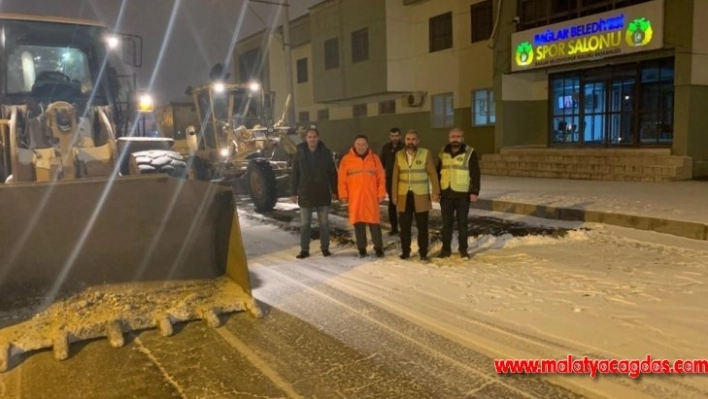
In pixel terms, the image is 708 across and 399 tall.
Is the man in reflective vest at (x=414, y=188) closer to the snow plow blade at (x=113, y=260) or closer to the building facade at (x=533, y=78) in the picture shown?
the snow plow blade at (x=113, y=260)

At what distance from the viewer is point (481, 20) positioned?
71.1 ft

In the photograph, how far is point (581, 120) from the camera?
18.4 metres

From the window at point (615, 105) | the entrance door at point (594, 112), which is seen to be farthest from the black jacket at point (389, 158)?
the entrance door at point (594, 112)

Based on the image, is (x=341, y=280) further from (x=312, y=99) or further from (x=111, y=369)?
(x=312, y=99)

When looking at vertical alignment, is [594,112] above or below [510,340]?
above

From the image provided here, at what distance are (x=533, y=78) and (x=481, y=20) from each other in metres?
3.43

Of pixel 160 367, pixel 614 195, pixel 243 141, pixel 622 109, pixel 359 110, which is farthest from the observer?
pixel 359 110

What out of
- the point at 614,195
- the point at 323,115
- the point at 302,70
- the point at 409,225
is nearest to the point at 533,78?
the point at 614,195

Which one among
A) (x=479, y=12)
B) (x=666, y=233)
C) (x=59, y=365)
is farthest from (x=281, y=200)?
(x=479, y=12)

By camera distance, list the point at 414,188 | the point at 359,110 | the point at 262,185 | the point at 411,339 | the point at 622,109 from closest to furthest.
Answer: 1. the point at 411,339
2. the point at 414,188
3. the point at 262,185
4. the point at 622,109
5. the point at 359,110

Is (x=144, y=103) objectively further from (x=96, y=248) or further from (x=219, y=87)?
(x=219, y=87)

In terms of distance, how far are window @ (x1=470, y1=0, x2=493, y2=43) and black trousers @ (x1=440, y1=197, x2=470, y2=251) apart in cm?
1557

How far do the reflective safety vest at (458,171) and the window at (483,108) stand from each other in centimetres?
1469

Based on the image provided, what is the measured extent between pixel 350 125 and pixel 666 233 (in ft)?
76.5
